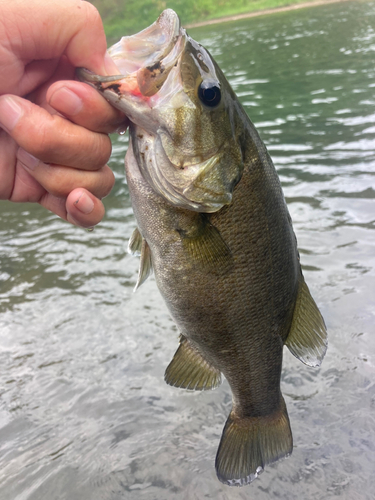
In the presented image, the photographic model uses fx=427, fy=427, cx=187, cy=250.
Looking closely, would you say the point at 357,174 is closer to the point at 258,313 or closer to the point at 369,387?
the point at 369,387

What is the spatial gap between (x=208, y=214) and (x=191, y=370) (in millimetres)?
945

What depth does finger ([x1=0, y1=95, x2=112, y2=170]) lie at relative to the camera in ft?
5.41

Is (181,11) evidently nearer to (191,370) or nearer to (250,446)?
(191,370)

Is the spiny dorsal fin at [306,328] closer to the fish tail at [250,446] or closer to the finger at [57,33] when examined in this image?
the fish tail at [250,446]

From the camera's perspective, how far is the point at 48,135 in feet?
5.57

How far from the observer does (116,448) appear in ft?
10.6

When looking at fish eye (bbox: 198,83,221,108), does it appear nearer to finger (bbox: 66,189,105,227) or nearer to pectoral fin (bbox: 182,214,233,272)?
pectoral fin (bbox: 182,214,233,272)

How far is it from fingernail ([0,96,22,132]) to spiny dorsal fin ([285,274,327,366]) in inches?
59.1

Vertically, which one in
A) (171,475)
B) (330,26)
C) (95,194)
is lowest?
(330,26)

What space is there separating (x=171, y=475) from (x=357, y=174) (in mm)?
5171

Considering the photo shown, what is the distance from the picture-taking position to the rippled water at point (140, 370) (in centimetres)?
299

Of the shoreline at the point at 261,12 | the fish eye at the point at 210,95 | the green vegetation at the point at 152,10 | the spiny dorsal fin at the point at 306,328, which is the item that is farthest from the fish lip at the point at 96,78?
the green vegetation at the point at 152,10

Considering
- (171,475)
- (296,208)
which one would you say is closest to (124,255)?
(296,208)

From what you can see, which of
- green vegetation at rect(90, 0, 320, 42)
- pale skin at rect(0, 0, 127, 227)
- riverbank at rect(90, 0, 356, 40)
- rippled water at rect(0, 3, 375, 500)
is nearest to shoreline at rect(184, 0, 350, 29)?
riverbank at rect(90, 0, 356, 40)
